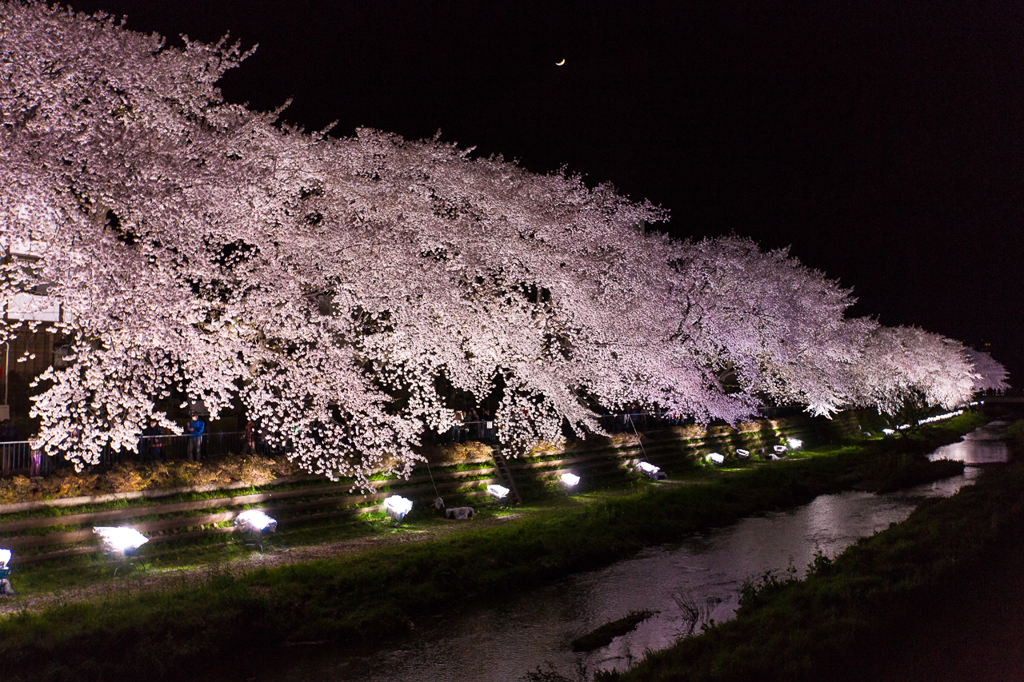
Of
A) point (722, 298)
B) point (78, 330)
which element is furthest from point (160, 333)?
point (722, 298)

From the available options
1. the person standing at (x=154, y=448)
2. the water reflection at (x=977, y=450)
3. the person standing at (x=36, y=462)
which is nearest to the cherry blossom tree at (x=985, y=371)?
the water reflection at (x=977, y=450)

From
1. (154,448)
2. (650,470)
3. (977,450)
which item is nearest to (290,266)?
(154,448)

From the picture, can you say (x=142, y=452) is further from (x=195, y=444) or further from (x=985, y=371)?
(x=985, y=371)

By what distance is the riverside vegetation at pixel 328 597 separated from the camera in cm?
1009

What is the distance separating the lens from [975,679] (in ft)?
26.0

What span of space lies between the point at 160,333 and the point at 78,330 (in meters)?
1.47

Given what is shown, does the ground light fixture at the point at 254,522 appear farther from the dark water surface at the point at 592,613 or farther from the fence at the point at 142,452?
the dark water surface at the point at 592,613


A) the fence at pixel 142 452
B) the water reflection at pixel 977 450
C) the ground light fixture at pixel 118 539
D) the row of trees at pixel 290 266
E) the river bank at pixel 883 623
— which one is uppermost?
the row of trees at pixel 290 266

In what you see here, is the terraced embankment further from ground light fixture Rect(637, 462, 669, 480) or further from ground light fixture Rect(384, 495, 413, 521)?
ground light fixture Rect(637, 462, 669, 480)

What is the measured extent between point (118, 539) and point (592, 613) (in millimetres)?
9012

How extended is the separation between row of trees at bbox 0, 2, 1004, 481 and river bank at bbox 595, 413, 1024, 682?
10048mm

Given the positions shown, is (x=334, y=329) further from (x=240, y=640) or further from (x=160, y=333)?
(x=240, y=640)

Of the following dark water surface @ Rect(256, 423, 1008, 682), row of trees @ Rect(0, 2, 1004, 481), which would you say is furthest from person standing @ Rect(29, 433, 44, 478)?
dark water surface @ Rect(256, 423, 1008, 682)

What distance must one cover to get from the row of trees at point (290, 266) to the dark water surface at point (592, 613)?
5.47 metres
